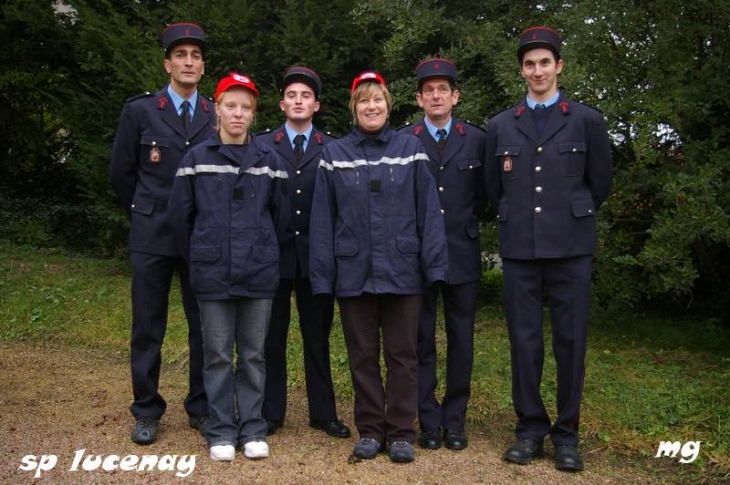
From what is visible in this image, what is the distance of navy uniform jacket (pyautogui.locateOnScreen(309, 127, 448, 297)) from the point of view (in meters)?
4.19

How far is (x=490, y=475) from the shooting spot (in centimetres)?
412

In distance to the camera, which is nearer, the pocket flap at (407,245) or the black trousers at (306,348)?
the pocket flap at (407,245)

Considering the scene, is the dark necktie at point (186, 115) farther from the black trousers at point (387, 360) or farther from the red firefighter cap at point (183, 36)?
the black trousers at point (387, 360)

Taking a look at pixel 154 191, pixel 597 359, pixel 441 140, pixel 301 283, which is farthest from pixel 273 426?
pixel 597 359

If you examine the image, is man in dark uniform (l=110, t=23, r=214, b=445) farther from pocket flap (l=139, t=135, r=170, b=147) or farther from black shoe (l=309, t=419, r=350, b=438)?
black shoe (l=309, t=419, r=350, b=438)

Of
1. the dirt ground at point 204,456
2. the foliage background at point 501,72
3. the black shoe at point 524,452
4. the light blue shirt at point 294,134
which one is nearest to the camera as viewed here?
the dirt ground at point 204,456

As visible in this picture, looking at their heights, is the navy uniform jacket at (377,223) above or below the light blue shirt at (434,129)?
below

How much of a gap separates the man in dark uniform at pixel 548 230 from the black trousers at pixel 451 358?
0.85 feet

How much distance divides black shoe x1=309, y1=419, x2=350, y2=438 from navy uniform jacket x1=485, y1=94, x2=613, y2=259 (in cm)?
145

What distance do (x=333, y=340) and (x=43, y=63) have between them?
25.0ft

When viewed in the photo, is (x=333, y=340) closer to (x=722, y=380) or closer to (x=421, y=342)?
(x=421, y=342)

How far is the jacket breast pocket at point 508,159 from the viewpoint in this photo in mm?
4410

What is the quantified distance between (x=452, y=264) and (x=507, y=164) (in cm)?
66

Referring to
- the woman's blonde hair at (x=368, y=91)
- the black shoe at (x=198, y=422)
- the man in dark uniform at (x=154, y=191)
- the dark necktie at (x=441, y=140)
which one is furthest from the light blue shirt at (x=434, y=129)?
the black shoe at (x=198, y=422)
